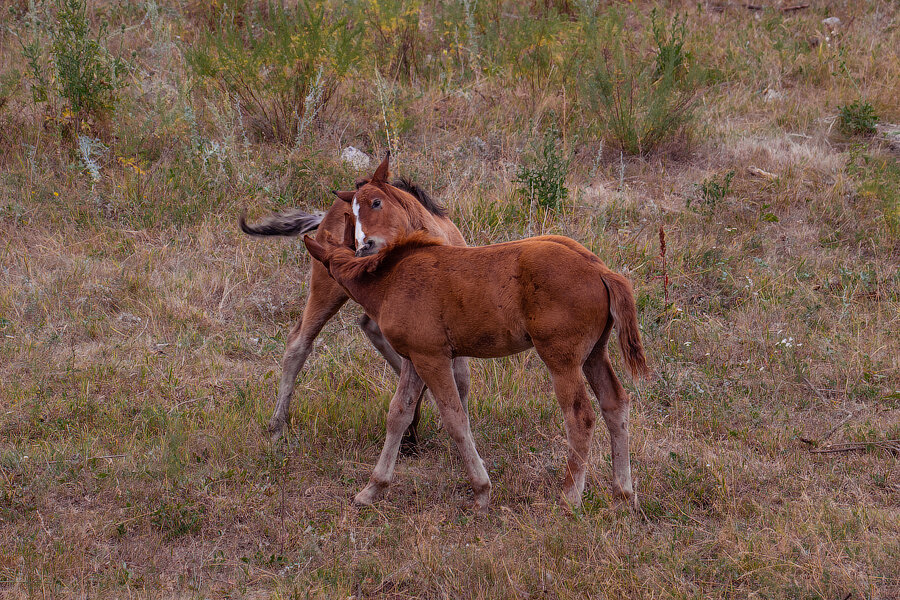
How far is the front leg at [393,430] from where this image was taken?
4.81 m

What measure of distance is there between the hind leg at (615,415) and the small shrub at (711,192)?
13.8 feet

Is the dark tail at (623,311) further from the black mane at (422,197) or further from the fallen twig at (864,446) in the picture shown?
the black mane at (422,197)

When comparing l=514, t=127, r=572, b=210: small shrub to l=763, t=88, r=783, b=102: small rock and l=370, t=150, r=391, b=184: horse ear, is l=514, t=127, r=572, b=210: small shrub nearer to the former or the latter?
l=370, t=150, r=391, b=184: horse ear

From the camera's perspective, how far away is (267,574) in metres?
4.17

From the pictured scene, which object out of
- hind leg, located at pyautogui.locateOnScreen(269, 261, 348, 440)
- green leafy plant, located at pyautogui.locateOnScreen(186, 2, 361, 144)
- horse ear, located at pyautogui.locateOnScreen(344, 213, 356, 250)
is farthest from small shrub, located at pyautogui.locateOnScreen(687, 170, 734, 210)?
horse ear, located at pyautogui.locateOnScreen(344, 213, 356, 250)

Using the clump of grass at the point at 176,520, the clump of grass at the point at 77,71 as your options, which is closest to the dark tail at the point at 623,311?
the clump of grass at the point at 176,520

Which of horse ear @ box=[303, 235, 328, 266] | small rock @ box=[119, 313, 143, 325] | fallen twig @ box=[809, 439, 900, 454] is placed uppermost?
horse ear @ box=[303, 235, 328, 266]

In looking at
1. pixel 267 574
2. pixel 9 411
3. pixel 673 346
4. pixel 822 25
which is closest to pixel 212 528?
pixel 267 574

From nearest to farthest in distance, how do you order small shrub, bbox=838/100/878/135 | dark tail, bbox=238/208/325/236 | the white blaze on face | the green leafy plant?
the white blaze on face, dark tail, bbox=238/208/325/236, the green leafy plant, small shrub, bbox=838/100/878/135

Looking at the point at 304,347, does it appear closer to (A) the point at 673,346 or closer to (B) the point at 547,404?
(B) the point at 547,404

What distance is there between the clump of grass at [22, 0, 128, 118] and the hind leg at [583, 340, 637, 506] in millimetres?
6562

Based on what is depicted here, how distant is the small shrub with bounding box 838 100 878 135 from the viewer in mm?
9641

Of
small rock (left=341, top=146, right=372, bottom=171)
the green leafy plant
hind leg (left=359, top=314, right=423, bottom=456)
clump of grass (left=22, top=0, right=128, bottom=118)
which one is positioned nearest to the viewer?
hind leg (left=359, top=314, right=423, bottom=456)

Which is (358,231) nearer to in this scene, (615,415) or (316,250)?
(316,250)
